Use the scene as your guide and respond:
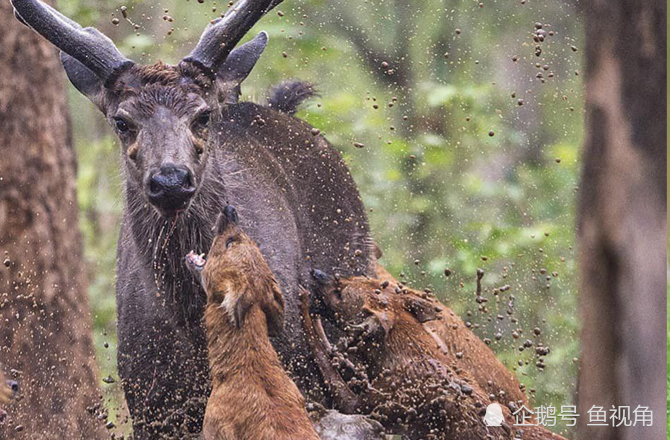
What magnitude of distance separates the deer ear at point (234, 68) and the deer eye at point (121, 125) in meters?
0.74

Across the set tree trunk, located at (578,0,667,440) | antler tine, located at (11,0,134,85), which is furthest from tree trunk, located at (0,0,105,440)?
tree trunk, located at (578,0,667,440)

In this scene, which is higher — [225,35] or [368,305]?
[225,35]

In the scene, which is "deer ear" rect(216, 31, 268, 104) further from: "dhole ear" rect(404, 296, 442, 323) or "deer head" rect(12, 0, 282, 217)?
"dhole ear" rect(404, 296, 442, 323)

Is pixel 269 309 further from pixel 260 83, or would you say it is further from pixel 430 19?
pixel 430 19

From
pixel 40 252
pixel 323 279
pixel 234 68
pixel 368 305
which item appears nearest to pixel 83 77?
pixel 234 68

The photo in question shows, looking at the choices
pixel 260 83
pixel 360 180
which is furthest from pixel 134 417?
pixel 260 83

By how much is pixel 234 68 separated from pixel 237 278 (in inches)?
69.0

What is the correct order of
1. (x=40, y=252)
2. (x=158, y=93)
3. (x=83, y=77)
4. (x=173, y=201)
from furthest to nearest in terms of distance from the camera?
(x=40, y=252) → (x=83, y=77) → (x=158, y=93) → (x=173, y=201)

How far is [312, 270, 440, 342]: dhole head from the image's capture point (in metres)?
6.37

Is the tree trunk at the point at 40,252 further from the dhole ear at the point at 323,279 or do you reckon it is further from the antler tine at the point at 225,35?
the dhole ear at the point at 323,279

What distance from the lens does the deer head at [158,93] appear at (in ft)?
19.2

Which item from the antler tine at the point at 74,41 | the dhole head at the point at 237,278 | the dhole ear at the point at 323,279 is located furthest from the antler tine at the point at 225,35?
the dhole ear at the point at 323,279

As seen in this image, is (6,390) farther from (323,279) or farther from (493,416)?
(493,416)

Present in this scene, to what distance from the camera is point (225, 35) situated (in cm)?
638
